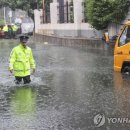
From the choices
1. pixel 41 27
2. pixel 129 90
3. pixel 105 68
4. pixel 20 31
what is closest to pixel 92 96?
pixel 129 90

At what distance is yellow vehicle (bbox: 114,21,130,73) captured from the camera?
16.5 m

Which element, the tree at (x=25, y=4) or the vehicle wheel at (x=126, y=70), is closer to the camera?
the vehicle wheel at (x=126, y=70)

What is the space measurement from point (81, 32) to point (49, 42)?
3167 millimetres

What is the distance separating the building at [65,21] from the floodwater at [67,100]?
51.6 ft

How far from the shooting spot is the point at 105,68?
61.9ft

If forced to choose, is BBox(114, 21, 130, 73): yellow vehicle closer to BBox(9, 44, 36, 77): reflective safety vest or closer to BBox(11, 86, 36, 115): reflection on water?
BBox(9, 44, 36, 77): reflective safety vest

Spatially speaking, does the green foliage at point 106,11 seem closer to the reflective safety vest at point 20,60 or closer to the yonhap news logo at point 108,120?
the reflective safety vest at point 20,60

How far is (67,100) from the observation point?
39.1 feet

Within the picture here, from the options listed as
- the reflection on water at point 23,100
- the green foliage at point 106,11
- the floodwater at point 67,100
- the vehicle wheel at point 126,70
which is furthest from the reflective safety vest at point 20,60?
the green foliage at point 106,11

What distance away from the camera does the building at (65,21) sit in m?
35.5

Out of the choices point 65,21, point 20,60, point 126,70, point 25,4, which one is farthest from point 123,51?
point 25,4

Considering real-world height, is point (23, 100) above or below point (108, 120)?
below

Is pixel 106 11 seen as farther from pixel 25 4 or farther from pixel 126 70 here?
pixel 25 4

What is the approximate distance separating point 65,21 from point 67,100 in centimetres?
2770
